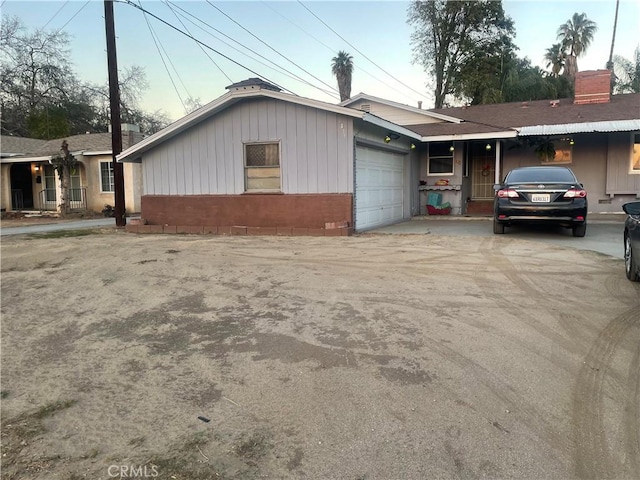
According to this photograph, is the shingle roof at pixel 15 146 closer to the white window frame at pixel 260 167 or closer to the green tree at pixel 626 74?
the white window frame at pixel 260 167

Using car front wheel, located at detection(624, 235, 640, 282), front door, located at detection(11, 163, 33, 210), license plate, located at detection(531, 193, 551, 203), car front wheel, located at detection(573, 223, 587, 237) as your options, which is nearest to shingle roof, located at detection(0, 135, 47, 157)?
front door, located at detection(11, 163, 33, 210)

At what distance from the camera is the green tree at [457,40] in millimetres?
33906

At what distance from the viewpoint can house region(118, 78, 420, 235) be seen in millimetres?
11586

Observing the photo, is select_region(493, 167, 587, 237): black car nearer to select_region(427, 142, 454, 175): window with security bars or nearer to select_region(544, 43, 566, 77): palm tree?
select_region(427, 142, 454, 175): window with security bars

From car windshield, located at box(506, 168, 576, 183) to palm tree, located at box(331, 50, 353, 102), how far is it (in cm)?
3275

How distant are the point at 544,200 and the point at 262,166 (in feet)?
22.7

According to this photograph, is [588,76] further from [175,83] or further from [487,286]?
[175,83]

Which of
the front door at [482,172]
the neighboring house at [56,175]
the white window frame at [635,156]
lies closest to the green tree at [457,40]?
the front door at [482,172]

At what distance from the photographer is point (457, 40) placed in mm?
35844

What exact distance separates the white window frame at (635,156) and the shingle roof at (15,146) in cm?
2771

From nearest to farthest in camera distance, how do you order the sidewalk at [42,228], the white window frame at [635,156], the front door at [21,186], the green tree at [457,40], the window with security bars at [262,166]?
1. the window with security bars at [262,166]
2. the sidewalk at [42,228]
3. the white window frame at [635,156]
4. the front door at [21,186]
5. the green tree at [457,40]

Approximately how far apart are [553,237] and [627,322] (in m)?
6.13

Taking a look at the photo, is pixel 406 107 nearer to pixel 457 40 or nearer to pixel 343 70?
pixel 457 40

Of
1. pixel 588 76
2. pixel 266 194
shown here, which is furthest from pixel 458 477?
pixel 588 76
